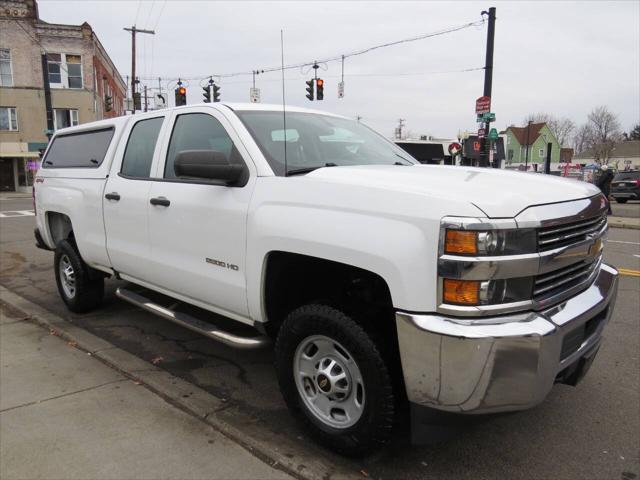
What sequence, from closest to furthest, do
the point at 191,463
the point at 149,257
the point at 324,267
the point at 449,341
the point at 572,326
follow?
the point at 449,341
the point at 572,326
the point at 191,463
the point at 324,267
the point at 149,257

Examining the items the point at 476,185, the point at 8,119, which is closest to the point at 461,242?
the point at 476,185

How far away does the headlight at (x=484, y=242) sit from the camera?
217 centimetres

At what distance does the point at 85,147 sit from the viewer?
5215 millimetres

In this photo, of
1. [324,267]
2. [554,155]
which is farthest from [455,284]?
[554,155]

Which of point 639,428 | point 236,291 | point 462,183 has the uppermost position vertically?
point 462,183

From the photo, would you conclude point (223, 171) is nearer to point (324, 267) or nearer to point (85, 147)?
point (324, 267)

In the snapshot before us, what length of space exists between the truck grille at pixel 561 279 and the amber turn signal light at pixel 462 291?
33 cm

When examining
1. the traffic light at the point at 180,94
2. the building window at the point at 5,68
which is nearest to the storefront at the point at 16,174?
the building window at the point at 5,68

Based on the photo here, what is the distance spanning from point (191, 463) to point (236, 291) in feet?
3.27

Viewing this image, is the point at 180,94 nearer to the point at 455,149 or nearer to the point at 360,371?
the point at 455,149

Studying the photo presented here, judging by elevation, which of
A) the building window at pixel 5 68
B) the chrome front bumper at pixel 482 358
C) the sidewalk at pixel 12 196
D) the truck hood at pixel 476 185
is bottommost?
the sidewalk at pixel 12 196

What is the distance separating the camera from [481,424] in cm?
254

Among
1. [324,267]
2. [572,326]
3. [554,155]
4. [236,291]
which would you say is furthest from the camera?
[554,155]

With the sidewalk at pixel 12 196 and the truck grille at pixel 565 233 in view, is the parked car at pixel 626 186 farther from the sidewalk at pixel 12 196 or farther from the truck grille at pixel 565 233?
Result: the sidewalk at pixel 12 196
